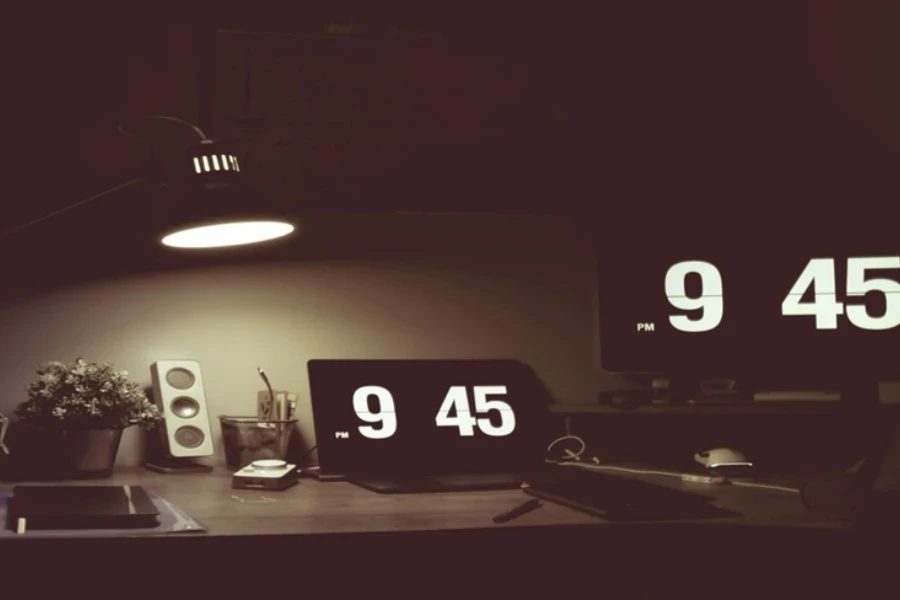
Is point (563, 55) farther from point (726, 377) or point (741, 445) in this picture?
point (741, 445)

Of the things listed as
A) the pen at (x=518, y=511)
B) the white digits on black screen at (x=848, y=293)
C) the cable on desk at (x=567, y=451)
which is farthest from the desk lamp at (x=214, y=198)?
the white digits on black screen at (x=848, y=293)

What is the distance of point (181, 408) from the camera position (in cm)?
182

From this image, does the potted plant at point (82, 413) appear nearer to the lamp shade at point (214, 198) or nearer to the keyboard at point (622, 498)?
the lamp shade at point (214, 198)

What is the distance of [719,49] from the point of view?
2141mm

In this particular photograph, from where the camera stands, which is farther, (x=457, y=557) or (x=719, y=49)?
(x=719, y=49)

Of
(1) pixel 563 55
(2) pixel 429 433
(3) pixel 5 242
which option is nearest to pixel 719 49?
(1) pixel 563 55

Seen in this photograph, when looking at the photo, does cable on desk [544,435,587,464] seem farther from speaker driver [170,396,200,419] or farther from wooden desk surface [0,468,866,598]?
speaker driver [170,396,200,419]

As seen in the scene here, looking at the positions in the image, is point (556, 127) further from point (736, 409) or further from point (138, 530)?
point (138, 530)

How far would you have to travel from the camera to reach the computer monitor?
75.8 inches

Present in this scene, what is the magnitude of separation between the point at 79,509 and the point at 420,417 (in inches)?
31.0

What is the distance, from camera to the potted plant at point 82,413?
5.34 feet

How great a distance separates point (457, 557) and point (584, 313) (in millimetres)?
1025

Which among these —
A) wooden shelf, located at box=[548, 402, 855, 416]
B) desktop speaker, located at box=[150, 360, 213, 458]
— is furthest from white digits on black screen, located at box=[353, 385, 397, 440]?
wooden shelf, located at box=[548, 402, 855, 416]

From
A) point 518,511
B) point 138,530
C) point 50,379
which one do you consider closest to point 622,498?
point 518,511
